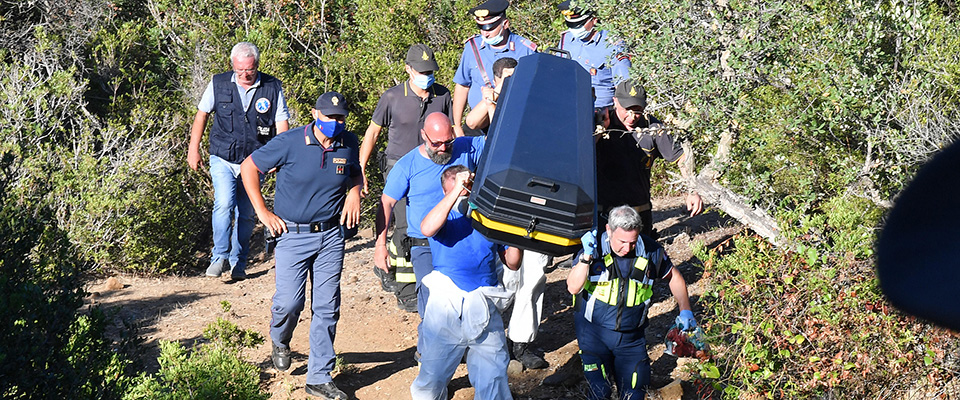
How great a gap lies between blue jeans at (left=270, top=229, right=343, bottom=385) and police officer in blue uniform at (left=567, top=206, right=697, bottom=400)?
5.52 feet

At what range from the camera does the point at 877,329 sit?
187 inches

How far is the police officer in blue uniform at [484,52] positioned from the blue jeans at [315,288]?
1829mm

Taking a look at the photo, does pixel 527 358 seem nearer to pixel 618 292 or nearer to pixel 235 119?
pixel 618 292

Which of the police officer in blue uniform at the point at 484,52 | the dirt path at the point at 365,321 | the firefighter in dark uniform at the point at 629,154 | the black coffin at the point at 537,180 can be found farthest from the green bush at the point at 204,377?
the police officer in blue uniform at the point at 484,52

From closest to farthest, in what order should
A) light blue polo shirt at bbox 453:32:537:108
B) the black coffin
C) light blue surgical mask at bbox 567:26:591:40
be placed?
1. the black coffin
2. light blue polo shirt at bbox 453:32:537:108
3. light blue surgical mask at bbox 567:26:591:40

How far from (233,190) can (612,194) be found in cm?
341

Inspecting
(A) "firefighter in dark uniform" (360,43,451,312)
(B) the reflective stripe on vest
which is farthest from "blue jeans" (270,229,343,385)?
(A) "firefighter in dark uniform" (360,43,451,312)

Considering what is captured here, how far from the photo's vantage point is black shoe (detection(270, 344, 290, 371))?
6.27 metres

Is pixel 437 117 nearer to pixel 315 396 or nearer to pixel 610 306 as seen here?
pixel 610 306

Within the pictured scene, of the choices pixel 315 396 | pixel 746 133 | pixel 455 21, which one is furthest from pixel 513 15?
pixel 315 396

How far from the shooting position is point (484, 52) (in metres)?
7.59

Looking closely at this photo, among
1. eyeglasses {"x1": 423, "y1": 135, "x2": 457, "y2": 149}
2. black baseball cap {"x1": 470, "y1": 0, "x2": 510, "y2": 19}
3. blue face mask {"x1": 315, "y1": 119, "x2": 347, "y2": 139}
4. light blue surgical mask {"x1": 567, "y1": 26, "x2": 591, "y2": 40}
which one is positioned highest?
black baseball cap {"x1": 470, "y1": 0, "x2": 510, "y2": 19}

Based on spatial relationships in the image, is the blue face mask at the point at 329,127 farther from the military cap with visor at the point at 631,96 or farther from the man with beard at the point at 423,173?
the military cap with visor at the point at 631,96

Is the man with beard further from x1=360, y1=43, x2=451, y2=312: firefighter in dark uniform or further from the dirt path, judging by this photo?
x1=360, y1=43, x2=451, y2=312: firefighter in dark uniform
